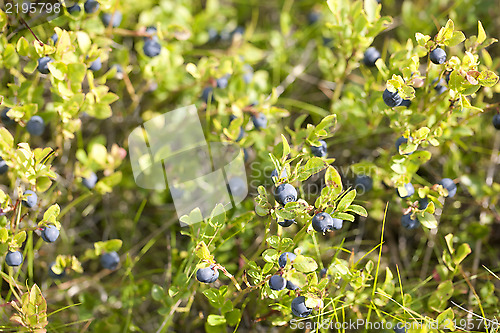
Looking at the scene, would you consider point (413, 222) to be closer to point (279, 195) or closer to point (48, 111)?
point (279, 195)

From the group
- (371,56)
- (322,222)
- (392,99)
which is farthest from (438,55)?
(322,222)

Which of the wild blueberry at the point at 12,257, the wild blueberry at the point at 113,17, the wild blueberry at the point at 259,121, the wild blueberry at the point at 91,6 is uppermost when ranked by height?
the wild blueberry at the point at 91,6

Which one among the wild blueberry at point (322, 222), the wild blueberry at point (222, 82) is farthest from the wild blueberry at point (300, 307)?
the wild blueberry at point (222, 82)

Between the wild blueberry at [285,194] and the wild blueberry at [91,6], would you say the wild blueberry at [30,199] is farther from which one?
the wild blueberry at [285,194]

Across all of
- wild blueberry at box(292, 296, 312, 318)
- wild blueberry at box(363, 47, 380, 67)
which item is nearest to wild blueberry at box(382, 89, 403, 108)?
wild blueberry at box(363, 47, 380, 67)

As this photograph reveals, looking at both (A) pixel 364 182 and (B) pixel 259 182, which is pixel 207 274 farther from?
(A) pixel 364 182
